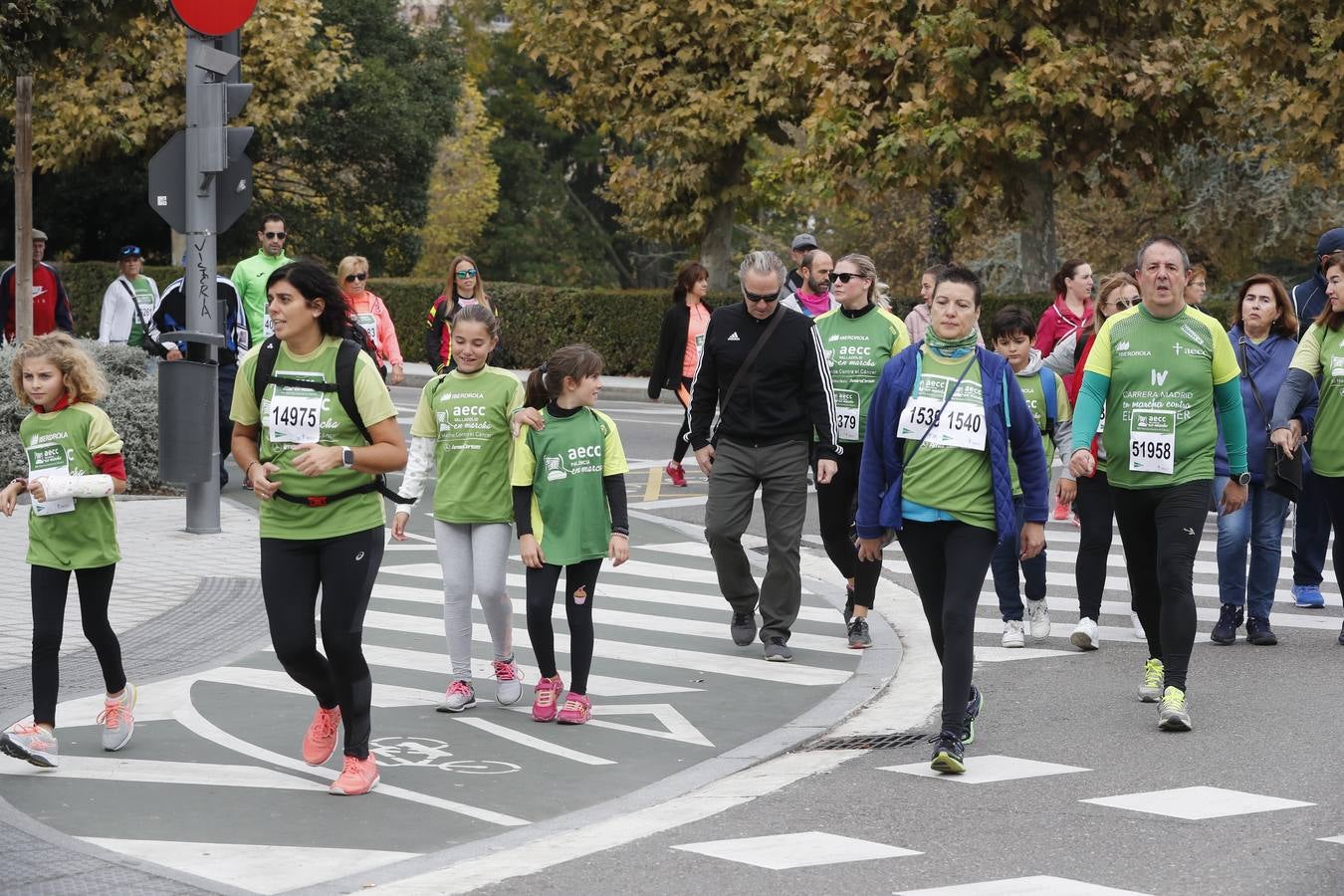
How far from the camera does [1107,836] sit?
5.90 m

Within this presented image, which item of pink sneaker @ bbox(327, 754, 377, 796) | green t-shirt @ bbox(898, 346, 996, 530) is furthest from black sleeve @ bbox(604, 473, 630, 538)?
pink sneaker @ bbox(327, 754, 377, 796)

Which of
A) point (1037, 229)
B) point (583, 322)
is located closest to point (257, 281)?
point (1037, 229)

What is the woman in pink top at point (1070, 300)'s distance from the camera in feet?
39.5

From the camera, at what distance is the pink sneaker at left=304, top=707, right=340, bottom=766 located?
6.77 metres

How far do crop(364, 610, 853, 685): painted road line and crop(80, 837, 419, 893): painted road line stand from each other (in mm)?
3286

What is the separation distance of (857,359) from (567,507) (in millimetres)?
2317

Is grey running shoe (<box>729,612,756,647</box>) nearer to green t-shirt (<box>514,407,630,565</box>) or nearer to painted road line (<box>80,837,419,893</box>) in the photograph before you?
green t-shirt (<box>514,407,630,565</box>)

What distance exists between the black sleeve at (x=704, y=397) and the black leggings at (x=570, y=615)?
167 cm

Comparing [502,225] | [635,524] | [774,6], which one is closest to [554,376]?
[635,524]

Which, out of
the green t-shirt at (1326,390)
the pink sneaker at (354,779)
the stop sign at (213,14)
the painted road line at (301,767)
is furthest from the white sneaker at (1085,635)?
the stop sign at (213,14)

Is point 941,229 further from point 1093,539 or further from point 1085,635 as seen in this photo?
point 1085,635

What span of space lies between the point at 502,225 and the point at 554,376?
62.8 meters

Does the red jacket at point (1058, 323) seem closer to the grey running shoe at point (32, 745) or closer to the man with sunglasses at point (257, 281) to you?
the man with sunglasses at point (257, 281)

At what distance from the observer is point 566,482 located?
7.66m
